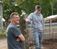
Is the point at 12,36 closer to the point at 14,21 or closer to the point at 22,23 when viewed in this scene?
the point at 14,21

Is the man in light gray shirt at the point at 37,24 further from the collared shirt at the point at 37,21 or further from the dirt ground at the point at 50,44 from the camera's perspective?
the dirt ground at the point at 50,44

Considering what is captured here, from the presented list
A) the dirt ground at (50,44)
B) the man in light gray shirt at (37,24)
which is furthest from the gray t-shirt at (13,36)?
the dirt ground at (50,44)

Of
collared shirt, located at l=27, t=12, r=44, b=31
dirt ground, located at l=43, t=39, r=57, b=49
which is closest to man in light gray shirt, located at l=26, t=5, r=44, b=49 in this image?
collared shirt, located at l=27, t=12, r=44, b=31

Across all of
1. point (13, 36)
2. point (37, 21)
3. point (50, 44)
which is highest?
point (37, 21)

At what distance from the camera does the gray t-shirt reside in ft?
22.9

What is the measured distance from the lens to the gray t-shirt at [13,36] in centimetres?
699

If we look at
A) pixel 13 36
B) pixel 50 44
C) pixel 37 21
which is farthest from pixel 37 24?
pixel 50 44

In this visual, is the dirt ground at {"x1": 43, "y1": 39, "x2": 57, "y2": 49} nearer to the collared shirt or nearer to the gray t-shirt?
the collared shirt

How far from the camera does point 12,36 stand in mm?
7062

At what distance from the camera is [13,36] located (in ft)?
23.2

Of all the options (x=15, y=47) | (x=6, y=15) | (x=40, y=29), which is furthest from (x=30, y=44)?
(x=6, y=15)

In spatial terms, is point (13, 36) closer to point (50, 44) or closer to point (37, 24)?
point (37, 24)

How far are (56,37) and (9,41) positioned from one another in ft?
27.3

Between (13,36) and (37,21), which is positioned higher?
(37,21)
